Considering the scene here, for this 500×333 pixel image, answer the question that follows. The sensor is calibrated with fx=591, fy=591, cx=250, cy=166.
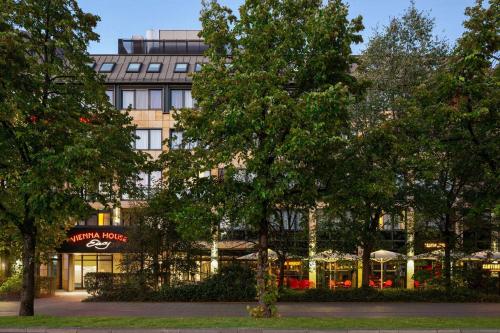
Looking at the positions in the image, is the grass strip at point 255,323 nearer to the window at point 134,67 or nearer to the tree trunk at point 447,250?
the tree trunk at point 447,250

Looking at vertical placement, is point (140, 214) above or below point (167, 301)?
above

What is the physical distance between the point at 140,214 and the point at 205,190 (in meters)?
11.5

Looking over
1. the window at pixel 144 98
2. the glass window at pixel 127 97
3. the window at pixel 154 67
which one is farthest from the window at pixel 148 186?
the window at pixel 154 67

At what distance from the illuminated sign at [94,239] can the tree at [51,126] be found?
741 inches

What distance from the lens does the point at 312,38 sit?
666 inches

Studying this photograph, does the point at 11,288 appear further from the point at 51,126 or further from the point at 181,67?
the point at 181,67

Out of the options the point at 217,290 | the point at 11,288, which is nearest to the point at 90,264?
the point at 11,288

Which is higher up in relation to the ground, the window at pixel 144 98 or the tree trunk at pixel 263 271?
the window at pixel 144 98

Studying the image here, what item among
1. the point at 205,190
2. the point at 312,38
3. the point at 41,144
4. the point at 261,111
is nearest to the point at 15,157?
the point at 41,144

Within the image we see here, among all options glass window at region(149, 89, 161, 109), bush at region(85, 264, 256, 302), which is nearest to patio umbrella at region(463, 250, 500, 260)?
bush at region(85, 264, 256, 302)

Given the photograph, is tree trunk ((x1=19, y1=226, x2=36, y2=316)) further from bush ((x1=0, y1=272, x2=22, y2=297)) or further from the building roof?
the building roof

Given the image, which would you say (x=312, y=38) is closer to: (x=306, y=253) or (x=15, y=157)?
(x=15, y=157)

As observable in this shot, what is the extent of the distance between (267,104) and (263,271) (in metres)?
4.85

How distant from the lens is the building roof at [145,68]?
43.6 meters
